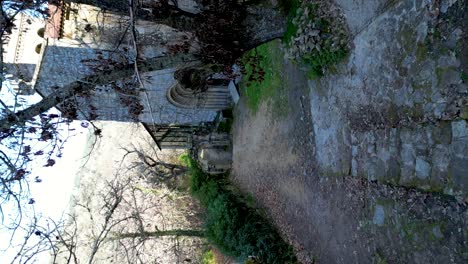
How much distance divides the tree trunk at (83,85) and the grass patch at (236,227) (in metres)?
5.49

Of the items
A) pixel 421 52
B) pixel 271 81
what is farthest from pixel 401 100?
pixel 271 81

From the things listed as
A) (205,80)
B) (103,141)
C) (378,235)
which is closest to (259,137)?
(205,80)

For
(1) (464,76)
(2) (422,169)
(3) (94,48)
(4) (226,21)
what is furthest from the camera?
(3) (94,48)

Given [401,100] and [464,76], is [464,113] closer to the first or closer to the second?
[464,76]

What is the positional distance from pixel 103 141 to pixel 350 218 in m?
18.7

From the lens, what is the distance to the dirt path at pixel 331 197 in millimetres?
5527

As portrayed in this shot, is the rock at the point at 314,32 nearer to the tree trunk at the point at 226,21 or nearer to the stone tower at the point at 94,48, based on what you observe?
the tree trunk at the point at 226,21

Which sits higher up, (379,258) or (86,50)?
(86,50)

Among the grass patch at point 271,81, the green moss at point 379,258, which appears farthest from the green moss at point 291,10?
the green moss at point 379,258

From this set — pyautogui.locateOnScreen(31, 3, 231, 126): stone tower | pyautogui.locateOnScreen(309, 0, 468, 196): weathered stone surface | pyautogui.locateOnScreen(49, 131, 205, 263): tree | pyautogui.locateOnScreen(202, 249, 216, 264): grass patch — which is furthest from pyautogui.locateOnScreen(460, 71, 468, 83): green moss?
pyautogui.locateOnScreen(202, 249, 216, 264): grass patch

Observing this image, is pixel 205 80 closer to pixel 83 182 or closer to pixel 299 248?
pixel 299 248

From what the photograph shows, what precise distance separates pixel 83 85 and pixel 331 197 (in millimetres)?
5066

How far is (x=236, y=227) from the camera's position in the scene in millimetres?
12523

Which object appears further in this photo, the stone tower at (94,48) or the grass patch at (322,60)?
the stone tower at (94,48)
